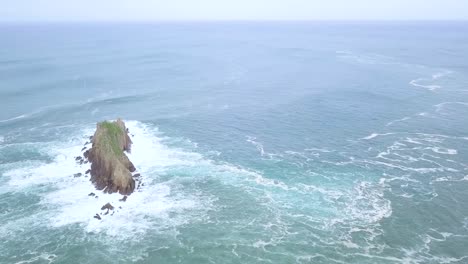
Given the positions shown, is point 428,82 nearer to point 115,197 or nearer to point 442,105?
point 442,105

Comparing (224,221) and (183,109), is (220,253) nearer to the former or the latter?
(224,221)

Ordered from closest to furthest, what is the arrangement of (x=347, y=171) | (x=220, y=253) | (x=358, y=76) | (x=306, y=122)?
(x=220, y=253) < (x=347, y=171) < (x=306, y=122) < (x=358, y=76)

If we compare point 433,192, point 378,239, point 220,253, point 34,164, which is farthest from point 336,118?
point 34,164

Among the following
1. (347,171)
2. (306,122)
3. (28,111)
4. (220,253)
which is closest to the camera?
(220,253)

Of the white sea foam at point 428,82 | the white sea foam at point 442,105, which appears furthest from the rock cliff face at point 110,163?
the white sea foam at point 428,82

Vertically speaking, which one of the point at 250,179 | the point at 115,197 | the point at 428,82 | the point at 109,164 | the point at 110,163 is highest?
the point at 110,163

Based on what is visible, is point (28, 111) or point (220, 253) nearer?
point (220, 253)

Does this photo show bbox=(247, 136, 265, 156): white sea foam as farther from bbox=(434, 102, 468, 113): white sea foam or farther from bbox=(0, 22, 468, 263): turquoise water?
bbox=(434, 102, 468, 113): white sea foam

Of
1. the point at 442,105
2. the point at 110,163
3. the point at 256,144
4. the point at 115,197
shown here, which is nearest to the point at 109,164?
the point at 110,163

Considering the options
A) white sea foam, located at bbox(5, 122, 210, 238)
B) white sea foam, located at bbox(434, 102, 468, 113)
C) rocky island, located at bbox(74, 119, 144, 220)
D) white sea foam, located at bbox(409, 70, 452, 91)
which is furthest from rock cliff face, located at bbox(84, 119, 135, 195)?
white sea foam, located at bbox(409, 70, 452, 91)
